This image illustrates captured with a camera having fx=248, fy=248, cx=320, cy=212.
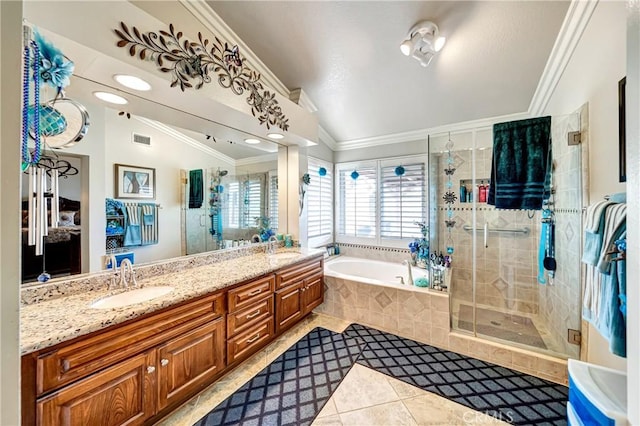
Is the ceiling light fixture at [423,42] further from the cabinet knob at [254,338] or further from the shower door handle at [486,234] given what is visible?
the cabinet knob at [254,338]

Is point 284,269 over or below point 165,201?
below

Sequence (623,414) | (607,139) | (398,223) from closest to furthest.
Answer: (623,414)
(607,139)
(398,223)

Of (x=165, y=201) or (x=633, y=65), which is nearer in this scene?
(x=633, y=65)

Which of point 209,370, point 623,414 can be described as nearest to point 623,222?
point 623,414

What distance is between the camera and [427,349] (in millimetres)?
2379

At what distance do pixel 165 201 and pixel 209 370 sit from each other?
133 centimetres

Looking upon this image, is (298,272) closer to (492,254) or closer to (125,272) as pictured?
(125,272)

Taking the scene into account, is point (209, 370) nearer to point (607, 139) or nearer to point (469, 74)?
point (607, 139)

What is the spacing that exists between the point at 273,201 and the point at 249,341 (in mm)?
1706

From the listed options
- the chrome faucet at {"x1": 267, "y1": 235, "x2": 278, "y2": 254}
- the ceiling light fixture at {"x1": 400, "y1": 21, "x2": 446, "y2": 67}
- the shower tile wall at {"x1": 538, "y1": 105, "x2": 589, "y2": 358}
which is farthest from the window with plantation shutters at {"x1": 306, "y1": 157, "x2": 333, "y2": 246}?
the shower tile wall at {"x1": 538, "y1": 105, "x2": 589, "y2": 358}

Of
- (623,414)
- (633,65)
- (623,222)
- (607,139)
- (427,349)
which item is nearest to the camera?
(633,65)

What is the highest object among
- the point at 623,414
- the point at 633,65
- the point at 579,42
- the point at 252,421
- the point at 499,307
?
the point at 579,42

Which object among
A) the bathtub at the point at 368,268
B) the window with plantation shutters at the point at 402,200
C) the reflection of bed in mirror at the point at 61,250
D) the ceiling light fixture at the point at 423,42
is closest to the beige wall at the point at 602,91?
the ceiling light fixture at the point at 423,42

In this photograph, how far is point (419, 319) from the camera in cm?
253
